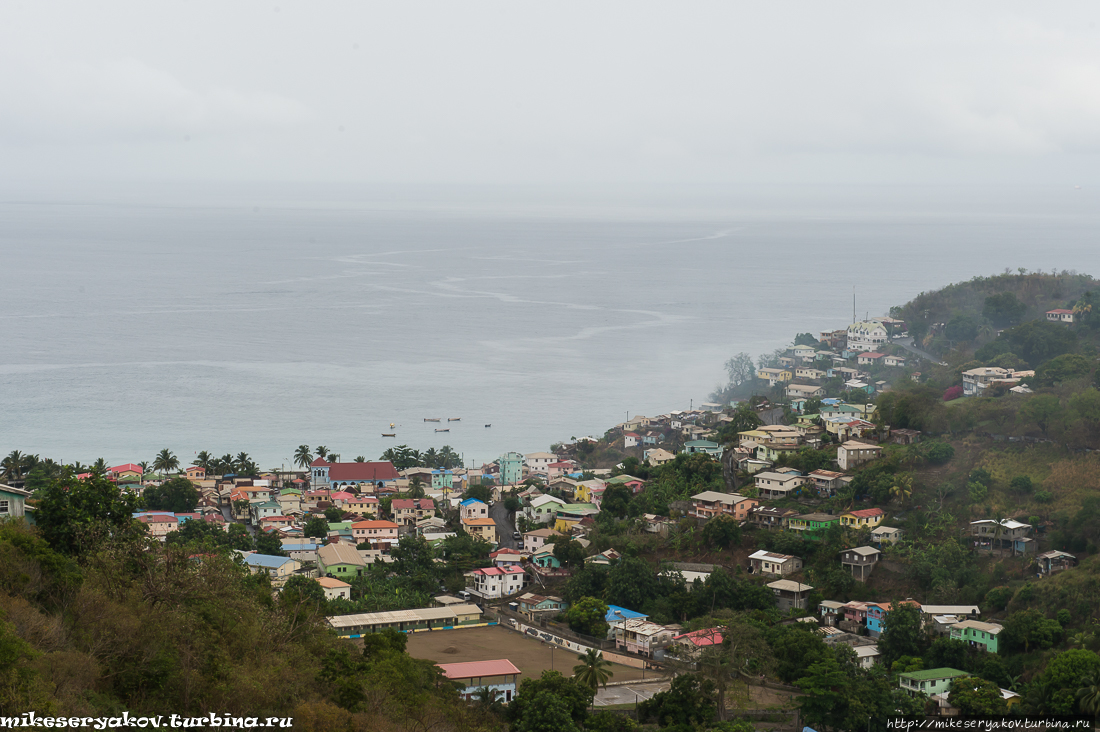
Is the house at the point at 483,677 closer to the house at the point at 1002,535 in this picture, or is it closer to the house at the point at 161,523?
the house at the point at 161,523

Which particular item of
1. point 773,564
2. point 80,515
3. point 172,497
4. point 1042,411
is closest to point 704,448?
point 773,564

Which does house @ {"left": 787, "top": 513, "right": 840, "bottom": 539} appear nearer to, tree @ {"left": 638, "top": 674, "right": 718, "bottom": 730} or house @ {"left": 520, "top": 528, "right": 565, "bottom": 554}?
house @ {"left": 520, "top": 528, "right": 565, "bottom": 554}

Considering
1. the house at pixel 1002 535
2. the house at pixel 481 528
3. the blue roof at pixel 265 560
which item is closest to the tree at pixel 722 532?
the house at pixel 1002 535

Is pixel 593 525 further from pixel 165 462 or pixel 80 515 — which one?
pixel 80 515

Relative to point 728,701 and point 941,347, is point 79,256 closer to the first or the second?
point 941,347

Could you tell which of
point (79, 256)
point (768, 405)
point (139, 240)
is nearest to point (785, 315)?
point (768, 405)

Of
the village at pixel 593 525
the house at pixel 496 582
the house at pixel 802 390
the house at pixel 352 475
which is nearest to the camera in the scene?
the village at pixel 593 525

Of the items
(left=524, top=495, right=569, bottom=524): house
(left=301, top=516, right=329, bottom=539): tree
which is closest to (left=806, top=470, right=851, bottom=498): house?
(left=524, top=495, right=569, bottom=524): house
